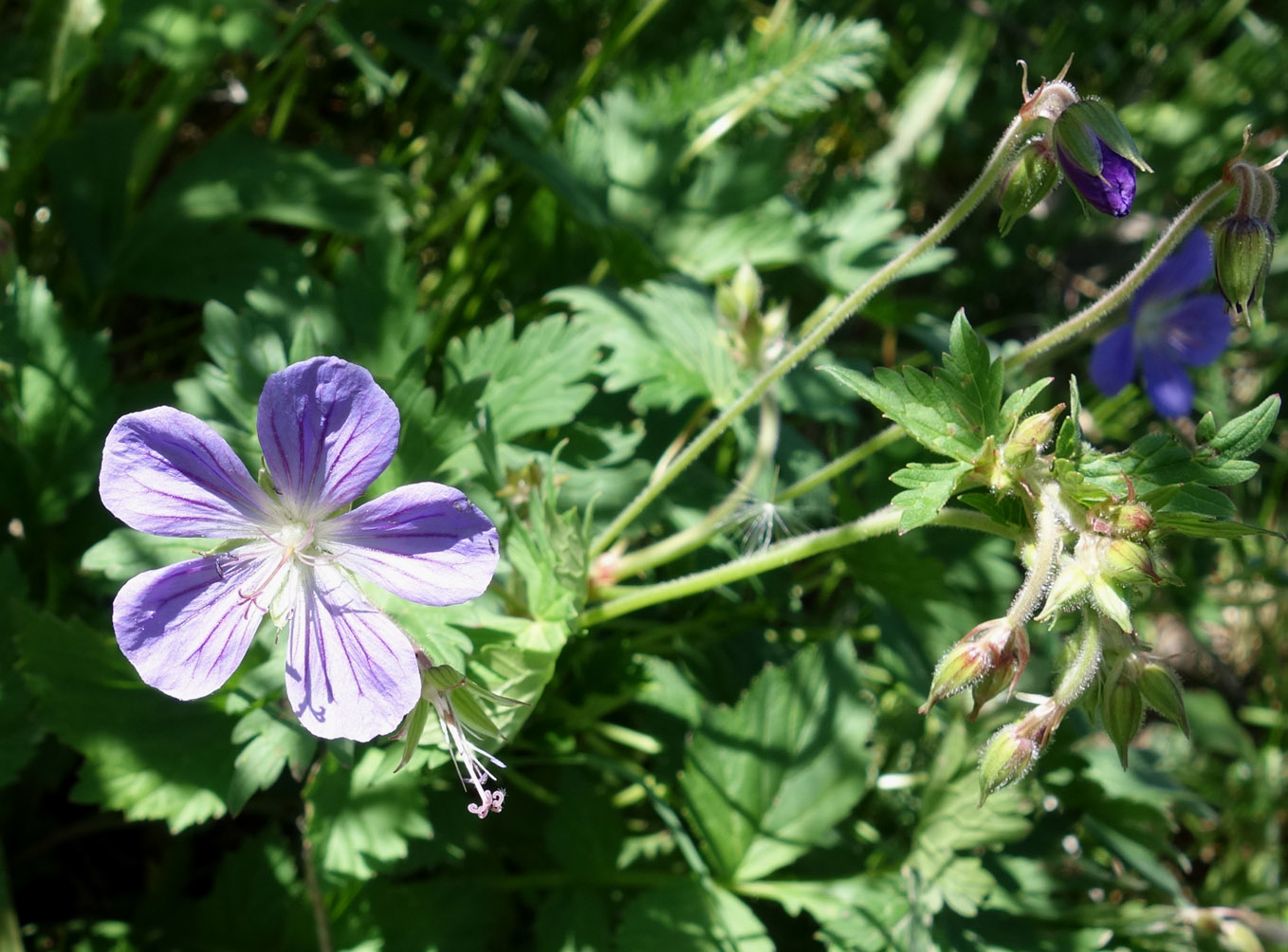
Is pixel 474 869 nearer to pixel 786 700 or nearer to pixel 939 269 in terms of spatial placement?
pixel 786 700

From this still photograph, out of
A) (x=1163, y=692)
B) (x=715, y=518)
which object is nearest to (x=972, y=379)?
(x=1163, y=692)

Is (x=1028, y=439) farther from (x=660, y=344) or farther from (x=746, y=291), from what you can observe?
(x=660, y=344)

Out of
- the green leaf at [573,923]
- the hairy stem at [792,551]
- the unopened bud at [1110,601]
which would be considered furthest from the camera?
the green leaf at [573,923]

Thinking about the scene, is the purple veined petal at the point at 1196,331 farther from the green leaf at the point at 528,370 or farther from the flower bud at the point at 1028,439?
the green leaf at the point at 528,370

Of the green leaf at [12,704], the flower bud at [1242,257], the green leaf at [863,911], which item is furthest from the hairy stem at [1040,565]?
the green leaf at [12,704]

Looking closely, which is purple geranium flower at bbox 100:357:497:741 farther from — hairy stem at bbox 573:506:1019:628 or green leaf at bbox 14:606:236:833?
green leaf at bbox 14:606:236:833

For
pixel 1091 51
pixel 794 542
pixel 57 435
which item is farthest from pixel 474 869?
pixel 1091 51
